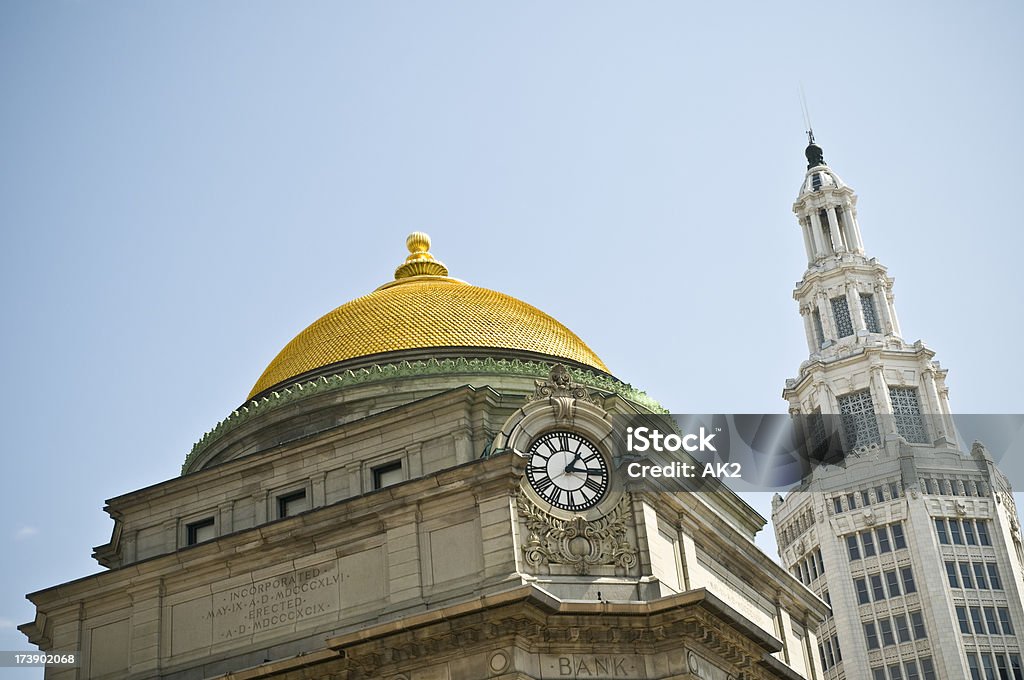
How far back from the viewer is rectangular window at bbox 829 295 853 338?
102688 mm

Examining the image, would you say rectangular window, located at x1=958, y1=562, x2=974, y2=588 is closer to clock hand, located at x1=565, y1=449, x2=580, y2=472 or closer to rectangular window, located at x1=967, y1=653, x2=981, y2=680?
rectangular window, located at x1=967, y1=653, x2=981, y2=680

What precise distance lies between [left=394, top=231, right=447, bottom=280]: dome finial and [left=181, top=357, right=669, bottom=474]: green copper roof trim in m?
7.64

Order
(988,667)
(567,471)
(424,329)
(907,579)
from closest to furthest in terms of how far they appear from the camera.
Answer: (567,471) → (424,329) → (988,667) → (907,579)

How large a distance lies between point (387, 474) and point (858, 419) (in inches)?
2632

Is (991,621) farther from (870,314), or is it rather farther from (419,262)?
(419,262)

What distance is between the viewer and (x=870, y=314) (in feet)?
342

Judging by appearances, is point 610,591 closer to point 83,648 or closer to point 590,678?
point 590,678

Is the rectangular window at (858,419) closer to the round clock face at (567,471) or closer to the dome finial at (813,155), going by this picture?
the dome finial at (813,155)

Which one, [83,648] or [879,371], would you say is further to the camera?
[879,371]

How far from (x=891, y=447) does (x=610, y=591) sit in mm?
66577

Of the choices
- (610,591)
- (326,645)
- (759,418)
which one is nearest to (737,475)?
(759,418)

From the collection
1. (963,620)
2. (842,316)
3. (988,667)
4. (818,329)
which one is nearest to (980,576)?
(963,620)

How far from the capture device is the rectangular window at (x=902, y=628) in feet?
285

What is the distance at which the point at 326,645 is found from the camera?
31.7m
